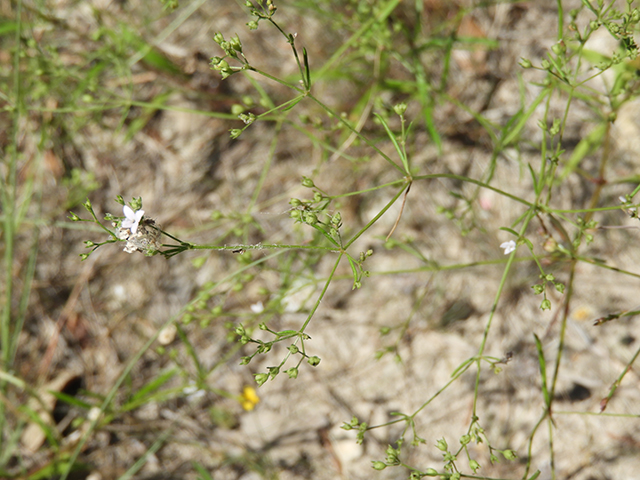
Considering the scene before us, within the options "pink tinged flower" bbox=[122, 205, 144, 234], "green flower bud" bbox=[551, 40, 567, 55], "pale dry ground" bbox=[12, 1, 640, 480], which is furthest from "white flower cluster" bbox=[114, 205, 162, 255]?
"green flower bud" bbox=[551, 40, 567, 55]

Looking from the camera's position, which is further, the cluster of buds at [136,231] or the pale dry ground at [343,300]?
the pale dry ground at [343,300]

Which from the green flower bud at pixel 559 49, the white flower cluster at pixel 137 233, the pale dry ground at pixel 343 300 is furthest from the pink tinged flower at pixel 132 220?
the green flower bud at pixel 559 49

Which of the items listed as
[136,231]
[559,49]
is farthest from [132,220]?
[559,49]

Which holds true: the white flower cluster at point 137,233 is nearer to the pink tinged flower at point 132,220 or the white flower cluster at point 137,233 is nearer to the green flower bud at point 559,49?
the pink tinged flower at point 132,220

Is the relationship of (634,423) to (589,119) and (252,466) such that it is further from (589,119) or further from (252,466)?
(252,466)

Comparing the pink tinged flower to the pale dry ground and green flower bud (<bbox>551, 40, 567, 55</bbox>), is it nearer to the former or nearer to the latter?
the pale dry ground

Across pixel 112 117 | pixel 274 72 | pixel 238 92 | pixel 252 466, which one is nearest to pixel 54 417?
pixel 252 466
